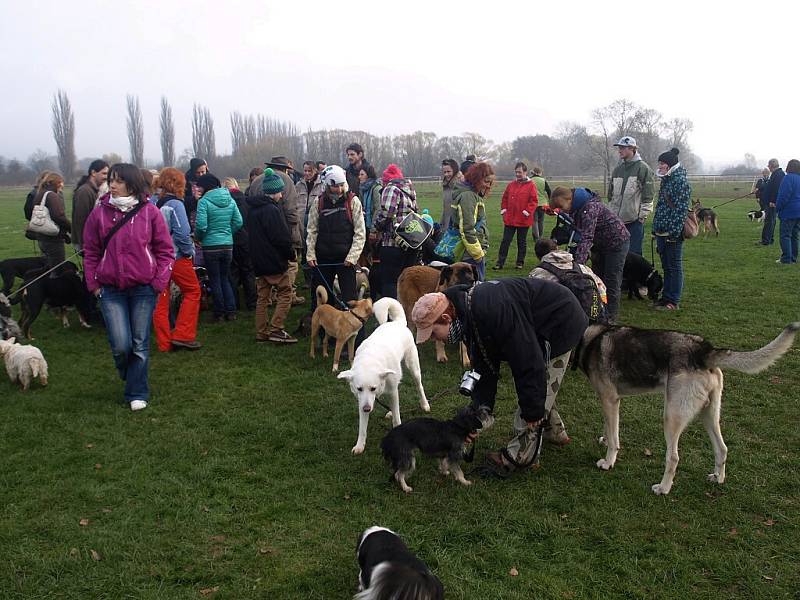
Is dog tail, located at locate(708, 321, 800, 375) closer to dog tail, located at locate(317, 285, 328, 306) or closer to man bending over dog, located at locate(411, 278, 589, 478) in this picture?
man bending over dog, located at locate(411, 278, 589, 478)

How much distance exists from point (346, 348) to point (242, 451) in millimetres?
2614

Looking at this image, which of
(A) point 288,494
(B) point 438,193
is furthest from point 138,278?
(B) point 438,193

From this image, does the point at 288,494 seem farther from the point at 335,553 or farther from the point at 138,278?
the point at 138,278

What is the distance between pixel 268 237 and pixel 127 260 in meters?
2.14

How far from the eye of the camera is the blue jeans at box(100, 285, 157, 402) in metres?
5.41

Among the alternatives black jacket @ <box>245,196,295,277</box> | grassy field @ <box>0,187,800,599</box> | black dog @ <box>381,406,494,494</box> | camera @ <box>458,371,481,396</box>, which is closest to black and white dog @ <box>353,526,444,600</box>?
grassy field @ <box>0,187,800,599</box>

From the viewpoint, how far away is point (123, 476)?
4.37 metres

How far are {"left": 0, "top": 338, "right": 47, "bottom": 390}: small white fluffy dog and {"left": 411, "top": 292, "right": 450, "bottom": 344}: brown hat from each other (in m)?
4.88

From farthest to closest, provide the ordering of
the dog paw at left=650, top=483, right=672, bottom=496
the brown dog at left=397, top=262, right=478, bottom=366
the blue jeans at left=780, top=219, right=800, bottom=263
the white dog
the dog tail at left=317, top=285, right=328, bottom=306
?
the blue jeans at left=780, top=219, right=800, bottom=263, the dog tail at left=317, top=285, right=328, bottom=306, the brown dog at left=397, top=262, right=478, bottom=366, the white dog, the dog paw at left=650, top=483, right=672, bottom=496

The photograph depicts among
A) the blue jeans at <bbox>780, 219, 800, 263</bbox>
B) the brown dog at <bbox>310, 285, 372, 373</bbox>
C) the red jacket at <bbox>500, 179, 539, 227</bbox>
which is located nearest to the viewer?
the brown dog at <bbox>310, 285, 372, 373</bbox>

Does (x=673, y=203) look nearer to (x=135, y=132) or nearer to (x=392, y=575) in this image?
(x=392, y=575)

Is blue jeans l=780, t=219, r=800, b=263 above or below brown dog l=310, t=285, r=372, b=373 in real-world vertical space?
above

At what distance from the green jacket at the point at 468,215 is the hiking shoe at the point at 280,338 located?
9.05 ft

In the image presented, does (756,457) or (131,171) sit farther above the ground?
(131,171)
